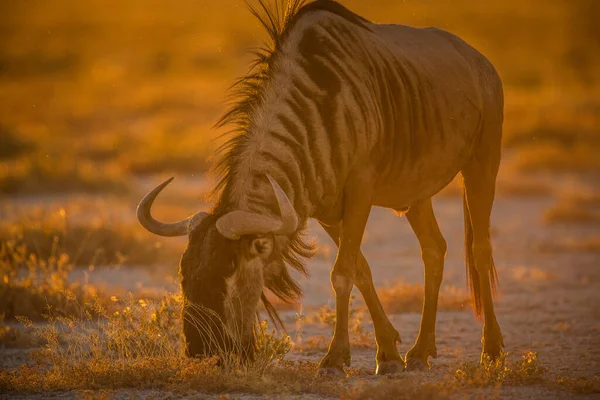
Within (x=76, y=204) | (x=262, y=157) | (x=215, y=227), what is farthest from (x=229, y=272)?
(x=76, y=204)

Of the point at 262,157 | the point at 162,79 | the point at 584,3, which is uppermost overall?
the point at 584,3

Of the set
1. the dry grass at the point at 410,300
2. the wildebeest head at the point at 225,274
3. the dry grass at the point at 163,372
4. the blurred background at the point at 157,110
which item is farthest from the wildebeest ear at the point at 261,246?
the dry grass at the point at 410,300

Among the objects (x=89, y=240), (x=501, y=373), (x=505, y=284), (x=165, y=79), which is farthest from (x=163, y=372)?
(x=165, y=79)

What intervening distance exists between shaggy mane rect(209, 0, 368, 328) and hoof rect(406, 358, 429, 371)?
3.75 ft

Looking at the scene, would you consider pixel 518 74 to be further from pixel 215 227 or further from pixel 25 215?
pixel 215 227

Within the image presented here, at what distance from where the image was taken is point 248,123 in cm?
613

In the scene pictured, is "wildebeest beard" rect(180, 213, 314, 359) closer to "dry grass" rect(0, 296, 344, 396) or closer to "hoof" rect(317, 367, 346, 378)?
"dry grass" rect(0, 296, 344, 396)

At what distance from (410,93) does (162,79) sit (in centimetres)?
3967

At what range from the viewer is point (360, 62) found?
661 cm

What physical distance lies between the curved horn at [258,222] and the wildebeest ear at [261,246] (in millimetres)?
79

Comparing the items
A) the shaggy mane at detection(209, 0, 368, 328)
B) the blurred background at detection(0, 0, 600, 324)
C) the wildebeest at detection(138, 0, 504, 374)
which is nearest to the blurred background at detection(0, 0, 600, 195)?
the blurred background at detection(0, 0, 600, 324)

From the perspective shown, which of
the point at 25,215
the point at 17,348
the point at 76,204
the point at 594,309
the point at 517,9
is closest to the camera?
the point at 17,348

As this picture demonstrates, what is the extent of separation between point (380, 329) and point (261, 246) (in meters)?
1.42

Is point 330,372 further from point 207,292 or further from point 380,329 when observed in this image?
point 207,292
